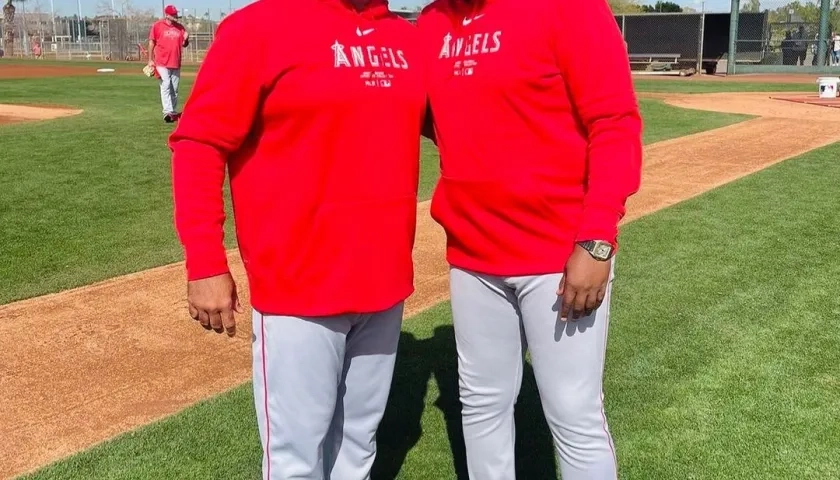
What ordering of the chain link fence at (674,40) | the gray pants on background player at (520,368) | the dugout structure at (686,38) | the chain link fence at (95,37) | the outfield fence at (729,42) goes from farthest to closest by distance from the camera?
the chain link fence at (95,37), the chain link fence at (674,40), the dugout structure at (686,38), the outfield fence at (729,42), the gray pants on background player at (520,368)

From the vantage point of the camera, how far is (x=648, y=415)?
A: 3412 mm

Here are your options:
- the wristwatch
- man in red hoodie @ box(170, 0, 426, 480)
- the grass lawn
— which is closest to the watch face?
the wristwatch

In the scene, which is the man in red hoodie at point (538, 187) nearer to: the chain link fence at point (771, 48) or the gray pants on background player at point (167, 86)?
the gray pants on background player at point (167, 86)

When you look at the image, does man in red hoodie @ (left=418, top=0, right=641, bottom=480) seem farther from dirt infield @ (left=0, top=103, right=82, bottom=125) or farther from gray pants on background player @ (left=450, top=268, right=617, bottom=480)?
dirt infield @ (left=0, top=103, right=82, bottom=125)

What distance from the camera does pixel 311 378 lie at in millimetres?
2066

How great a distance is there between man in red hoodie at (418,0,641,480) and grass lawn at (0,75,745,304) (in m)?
3.57

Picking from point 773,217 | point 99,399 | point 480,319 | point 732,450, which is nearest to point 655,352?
point 732,450

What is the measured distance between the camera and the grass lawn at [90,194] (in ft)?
17.6

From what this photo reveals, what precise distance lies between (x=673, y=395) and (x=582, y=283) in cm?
181

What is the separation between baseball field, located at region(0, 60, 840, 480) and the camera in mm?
3088

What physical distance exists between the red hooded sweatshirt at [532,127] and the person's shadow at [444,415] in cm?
115

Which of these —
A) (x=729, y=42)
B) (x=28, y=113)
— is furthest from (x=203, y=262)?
(x=729, y=42)

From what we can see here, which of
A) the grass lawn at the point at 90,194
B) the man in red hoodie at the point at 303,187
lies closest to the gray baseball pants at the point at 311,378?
the man in red hoodie at the point at 303,187

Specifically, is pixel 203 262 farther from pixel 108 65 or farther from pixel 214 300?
pixel 108 65
